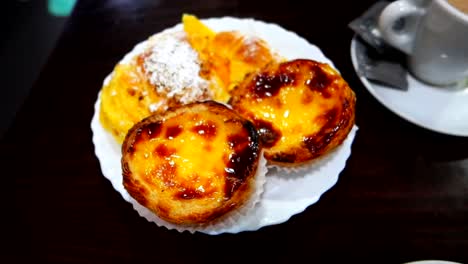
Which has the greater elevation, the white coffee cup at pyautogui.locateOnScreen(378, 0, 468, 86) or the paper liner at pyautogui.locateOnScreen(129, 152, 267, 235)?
the white coffee cup at pyautogui.locateOnScreen(378, 0, 468, 86)

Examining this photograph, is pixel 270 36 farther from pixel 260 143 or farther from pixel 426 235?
pixel 426 235

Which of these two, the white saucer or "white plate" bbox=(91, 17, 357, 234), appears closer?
"white plate" bbox=(91, 17, 357, 234)

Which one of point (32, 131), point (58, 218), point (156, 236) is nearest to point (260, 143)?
point (156, 236)

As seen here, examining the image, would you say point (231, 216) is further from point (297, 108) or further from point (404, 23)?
point (404, 23)

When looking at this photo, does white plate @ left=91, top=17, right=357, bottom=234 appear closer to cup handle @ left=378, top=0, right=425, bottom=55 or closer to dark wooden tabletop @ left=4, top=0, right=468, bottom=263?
dark wooden tabletop @ left=4, top=0, right=468, bottom=263

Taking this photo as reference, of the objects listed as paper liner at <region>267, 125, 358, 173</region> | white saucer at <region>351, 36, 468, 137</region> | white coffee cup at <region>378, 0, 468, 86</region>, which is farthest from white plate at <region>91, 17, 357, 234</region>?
white coffee cup at <region>378, 0, 468, 86</region>

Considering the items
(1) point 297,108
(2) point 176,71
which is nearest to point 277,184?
(1) point 297,108

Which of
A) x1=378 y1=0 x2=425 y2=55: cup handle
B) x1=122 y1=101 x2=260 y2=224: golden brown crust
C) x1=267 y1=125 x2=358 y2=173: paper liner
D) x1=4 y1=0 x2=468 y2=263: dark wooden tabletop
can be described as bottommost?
x1=4 y1=0 x2=468 y2=263: dark wooden tabletop
